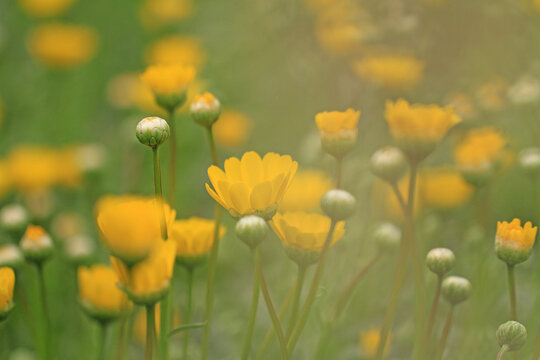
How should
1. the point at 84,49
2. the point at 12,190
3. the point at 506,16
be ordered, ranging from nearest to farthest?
1. the point at 506,16
2. the point at 12,190
3. the point at 84,49

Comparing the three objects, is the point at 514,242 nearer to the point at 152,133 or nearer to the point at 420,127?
the point at 420,127

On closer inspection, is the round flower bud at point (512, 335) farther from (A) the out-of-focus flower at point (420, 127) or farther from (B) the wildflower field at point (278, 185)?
(A) the out-of-focus flower at point (420, 127)

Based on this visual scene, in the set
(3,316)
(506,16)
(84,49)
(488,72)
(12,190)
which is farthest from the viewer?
(84,49)

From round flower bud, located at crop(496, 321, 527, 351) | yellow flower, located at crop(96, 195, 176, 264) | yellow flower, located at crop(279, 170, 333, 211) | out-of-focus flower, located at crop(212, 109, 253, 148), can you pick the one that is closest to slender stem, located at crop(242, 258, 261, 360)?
yellow flower, located at crop(96, 195, 176, 264)

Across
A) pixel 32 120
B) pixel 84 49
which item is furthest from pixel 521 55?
pixel 32 120

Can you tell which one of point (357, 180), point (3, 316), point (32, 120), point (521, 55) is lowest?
point (32, 120)

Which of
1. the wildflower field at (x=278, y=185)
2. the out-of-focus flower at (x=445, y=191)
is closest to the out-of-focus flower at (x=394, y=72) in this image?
the wildflower field at (x=278, y=185)

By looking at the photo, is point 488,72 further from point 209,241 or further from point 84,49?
point 84,49
